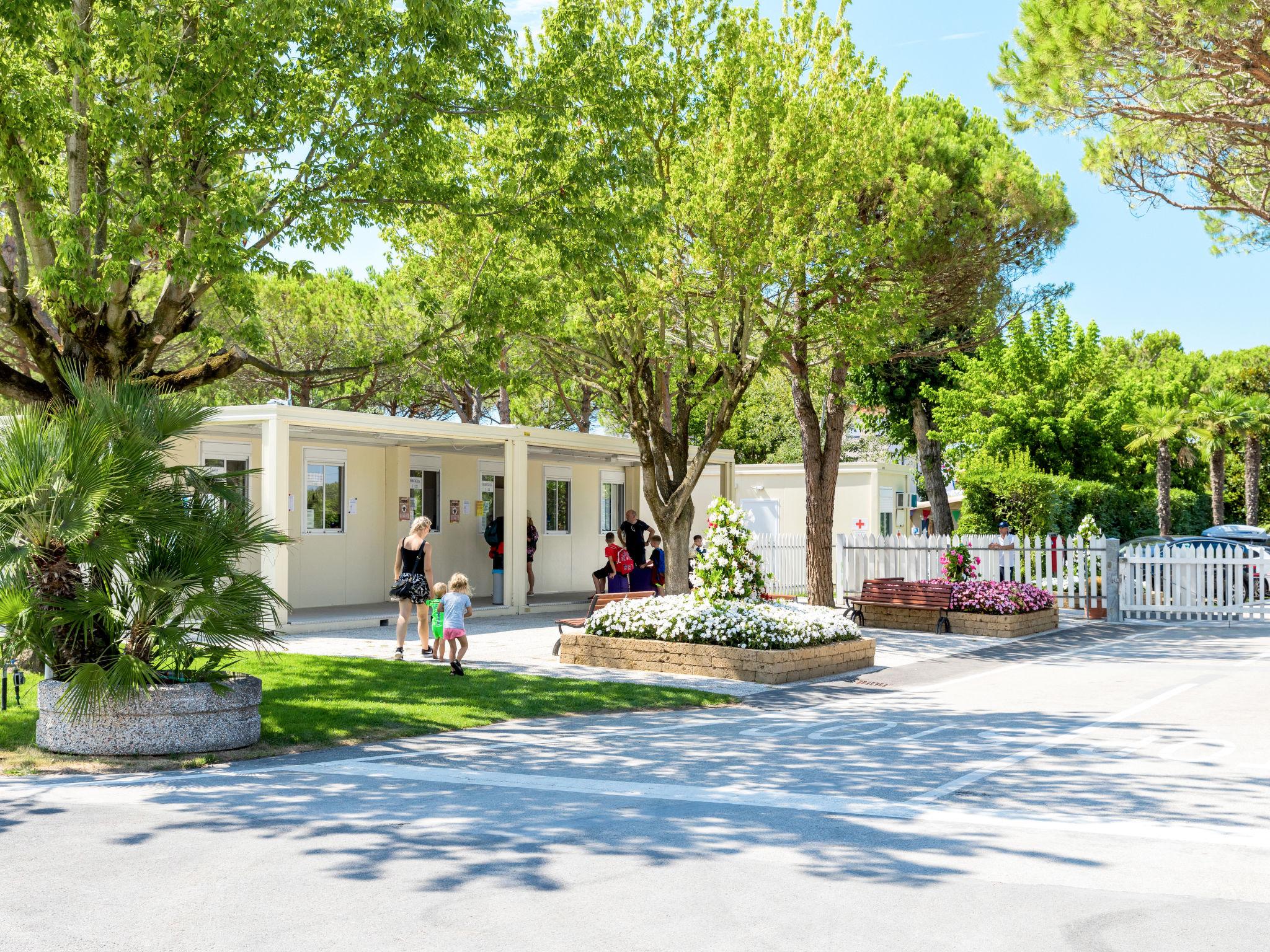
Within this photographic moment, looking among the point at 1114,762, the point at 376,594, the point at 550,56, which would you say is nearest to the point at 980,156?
the point at 550,56

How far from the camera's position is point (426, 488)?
2153 cm

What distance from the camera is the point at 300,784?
7.20m

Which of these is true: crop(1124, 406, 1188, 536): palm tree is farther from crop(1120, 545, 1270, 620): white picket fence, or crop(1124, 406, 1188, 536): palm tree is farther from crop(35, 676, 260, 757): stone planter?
crop(35, 676, 260, 757): stone planter

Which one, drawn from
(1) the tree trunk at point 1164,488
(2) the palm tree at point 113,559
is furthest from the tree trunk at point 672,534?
(1) the tree trunk at point 1164,488

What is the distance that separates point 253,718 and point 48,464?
2.22 meters

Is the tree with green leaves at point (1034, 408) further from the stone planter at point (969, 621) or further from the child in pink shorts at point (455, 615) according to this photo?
the child in pink shorts at point (455, 615)

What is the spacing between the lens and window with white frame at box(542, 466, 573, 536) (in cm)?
2361

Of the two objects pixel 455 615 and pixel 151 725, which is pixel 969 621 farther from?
pixel 151 725

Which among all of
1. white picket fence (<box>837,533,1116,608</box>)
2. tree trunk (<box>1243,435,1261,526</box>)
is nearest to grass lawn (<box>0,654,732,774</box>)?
white picket fence (<box>837,533,1116,608</box>)

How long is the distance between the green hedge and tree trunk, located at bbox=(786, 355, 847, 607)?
321 inches

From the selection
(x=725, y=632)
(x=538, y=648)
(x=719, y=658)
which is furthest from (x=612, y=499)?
(x=719, y=658)

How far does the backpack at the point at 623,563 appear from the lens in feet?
56.3

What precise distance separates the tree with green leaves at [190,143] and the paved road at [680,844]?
486 centimetres

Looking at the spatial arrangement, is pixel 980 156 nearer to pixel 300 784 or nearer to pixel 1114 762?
pixel 1114 762
